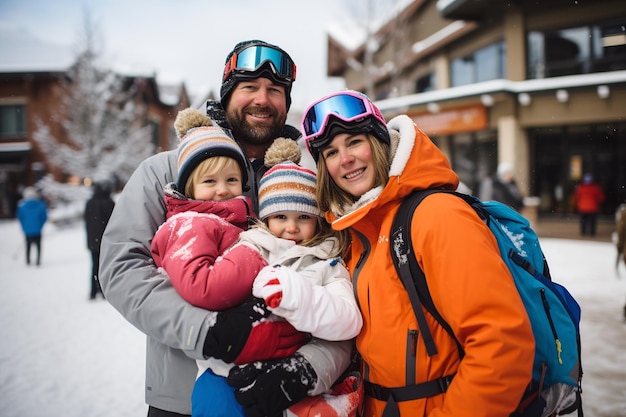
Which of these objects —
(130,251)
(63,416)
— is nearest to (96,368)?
(63,416)

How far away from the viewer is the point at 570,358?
5.57 ft

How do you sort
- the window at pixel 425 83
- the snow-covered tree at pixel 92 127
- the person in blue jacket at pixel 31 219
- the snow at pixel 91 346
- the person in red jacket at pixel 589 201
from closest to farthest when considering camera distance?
the snow at pixel 91 346 → the person in blue jacket at pixel 31 219 → the person in red jacket at pixel 589 201 → the window at pixel 425 83 → the snow-covered tree at pixel 92 127

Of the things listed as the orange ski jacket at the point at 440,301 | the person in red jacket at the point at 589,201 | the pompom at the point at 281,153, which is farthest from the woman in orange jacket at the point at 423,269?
the person in red jacket at the point at 589,201

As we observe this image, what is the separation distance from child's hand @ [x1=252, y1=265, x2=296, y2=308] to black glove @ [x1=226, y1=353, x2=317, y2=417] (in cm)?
28

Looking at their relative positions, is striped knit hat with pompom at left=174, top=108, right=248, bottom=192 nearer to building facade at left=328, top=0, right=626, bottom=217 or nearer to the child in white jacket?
the child in white jacket

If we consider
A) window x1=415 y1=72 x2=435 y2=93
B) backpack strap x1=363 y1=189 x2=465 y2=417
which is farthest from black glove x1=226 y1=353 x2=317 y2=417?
window x1=415 y1=72 x2=435 y2=93

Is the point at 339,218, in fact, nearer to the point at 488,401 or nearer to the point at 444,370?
the point at 444,370

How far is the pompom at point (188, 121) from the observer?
2.30 m

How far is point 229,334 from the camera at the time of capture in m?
1.67

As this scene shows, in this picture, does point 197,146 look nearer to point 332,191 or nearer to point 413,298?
point 332,191

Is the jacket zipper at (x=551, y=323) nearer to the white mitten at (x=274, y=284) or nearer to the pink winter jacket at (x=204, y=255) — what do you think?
the white mitten at (x=274, y=284)

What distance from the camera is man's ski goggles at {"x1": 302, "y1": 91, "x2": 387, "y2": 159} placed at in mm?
2023

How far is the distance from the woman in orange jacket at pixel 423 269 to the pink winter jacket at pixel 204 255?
0.49 metres

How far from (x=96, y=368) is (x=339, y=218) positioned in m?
4.85
